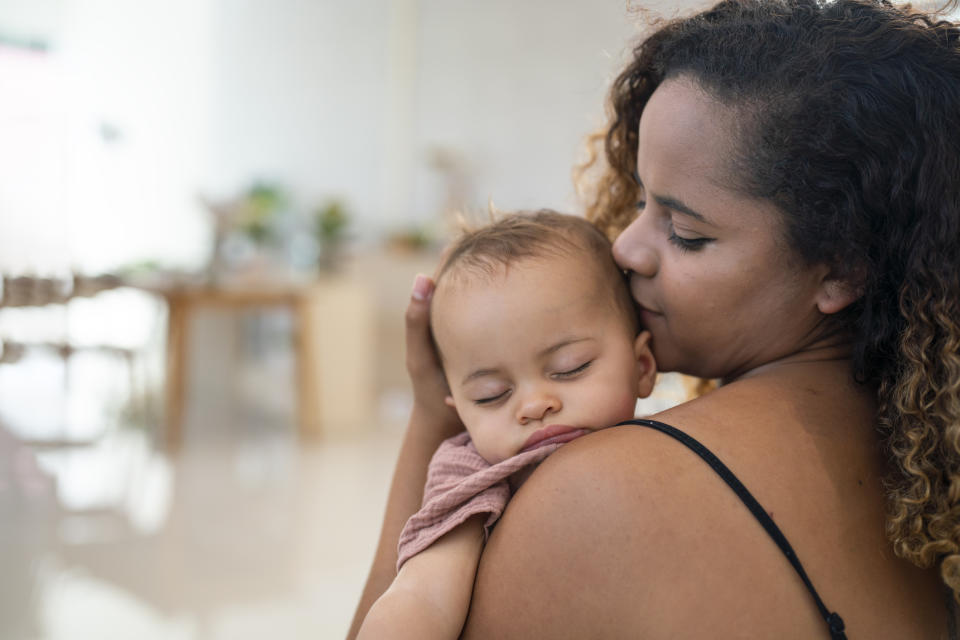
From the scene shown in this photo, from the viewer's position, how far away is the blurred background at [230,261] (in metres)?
3.58

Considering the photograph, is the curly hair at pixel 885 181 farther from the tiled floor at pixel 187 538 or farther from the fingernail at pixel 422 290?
the tiled floor at pixel 187 538

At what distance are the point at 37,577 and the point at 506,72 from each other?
21.9 feet

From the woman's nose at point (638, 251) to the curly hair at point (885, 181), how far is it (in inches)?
6.1

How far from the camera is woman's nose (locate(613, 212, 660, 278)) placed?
1.14m

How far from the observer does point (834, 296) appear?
3.52ft

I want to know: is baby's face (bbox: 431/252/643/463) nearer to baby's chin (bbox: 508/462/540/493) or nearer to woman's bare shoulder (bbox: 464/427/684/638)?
baby's chin (bbox: 508/462/540/493)

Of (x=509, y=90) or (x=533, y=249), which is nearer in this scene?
(x=533, y=249)

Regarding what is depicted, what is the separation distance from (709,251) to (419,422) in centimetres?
54

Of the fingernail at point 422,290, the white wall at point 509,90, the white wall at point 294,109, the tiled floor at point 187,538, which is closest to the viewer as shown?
the fingernail at point 422,290

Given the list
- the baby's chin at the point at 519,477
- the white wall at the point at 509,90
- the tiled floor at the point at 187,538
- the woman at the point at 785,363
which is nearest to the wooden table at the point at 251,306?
the tiled floor at the point at 187,538

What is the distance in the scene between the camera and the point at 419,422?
1355 mm

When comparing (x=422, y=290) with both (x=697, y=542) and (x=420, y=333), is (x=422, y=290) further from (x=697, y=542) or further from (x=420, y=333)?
(x=697, y=542)

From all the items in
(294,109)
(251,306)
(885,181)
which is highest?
(294,109)

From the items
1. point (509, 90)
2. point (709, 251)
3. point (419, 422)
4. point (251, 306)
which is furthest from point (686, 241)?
point (509, 90)
